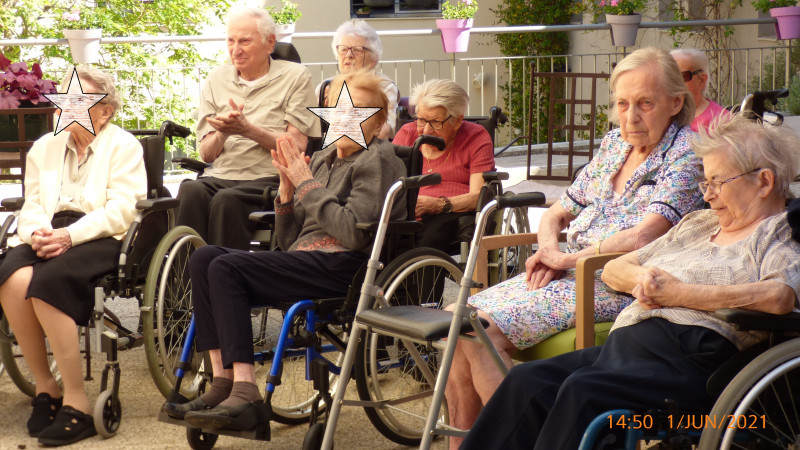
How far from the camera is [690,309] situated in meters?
2.48

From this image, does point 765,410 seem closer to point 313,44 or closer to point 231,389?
point 231,389

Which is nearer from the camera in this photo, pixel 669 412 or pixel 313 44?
pixel 669 412

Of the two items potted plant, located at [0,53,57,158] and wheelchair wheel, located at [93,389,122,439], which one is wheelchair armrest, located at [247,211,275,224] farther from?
potted plant, located at [0,53,57,158]

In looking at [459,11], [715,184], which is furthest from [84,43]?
[715,184]

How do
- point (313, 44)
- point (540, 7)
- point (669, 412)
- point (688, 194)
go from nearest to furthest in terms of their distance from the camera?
point (669, 412) → point (688, 194) → point (540, 7) → point (313, 44)

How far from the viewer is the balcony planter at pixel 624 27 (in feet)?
29.4

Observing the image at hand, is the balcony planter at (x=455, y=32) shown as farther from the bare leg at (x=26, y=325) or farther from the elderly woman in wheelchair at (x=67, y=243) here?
the bare leg at (x=26, y=325)

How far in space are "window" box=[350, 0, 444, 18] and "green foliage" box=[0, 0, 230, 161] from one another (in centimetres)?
277

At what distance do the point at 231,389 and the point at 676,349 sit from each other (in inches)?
55.9

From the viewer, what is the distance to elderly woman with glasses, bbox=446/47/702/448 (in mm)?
2926

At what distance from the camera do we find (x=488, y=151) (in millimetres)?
4340

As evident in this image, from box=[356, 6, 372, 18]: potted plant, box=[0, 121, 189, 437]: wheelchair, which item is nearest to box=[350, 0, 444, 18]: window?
box=[356, 6, 372, 18]: potted plant

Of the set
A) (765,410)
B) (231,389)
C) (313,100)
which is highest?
(313,100)

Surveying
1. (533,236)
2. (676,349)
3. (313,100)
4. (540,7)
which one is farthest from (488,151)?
(540,7)
